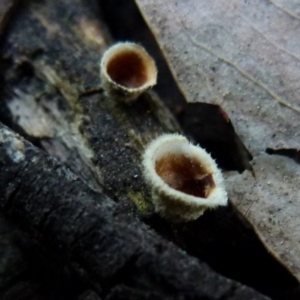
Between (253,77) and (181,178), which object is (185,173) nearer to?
(181,178)

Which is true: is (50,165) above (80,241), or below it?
above

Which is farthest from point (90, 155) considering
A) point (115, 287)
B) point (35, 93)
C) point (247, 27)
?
point (247, 27)

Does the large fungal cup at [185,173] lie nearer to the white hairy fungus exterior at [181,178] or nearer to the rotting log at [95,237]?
the white hairy fungus exterior at [181,178]

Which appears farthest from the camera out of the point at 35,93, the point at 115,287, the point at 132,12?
the point at 132,12

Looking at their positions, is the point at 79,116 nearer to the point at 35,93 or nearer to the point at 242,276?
the point at 35,93

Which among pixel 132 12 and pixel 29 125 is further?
pixel 132 12

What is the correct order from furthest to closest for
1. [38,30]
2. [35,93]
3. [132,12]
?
[132,12] < [38,30] < [35,93]
